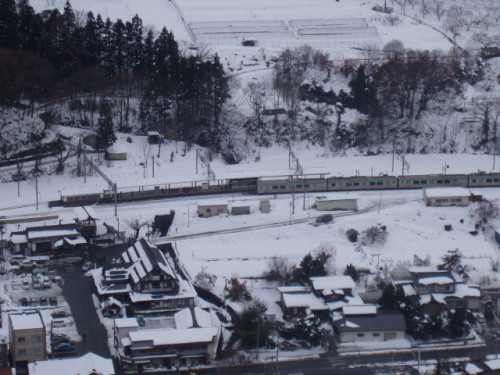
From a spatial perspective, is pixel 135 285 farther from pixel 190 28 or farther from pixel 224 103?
pixel 190 28

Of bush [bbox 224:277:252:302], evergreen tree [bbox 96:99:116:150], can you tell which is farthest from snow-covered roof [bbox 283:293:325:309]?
evergreen tree [bbox 96:99:116:150]

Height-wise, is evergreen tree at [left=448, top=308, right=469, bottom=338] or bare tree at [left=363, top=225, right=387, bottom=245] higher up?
bare tree at [left=363, top=225, right=387, bottom=245]

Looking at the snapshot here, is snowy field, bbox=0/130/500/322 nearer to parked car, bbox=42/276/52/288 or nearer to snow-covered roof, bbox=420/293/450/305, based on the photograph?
snow-covered roof, bbox=420/293/450/305

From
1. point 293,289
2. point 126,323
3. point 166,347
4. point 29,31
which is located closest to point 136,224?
point 293,289

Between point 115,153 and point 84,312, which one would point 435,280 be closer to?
point 84,312

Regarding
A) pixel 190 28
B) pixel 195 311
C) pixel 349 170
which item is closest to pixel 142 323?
pixel 195 311
